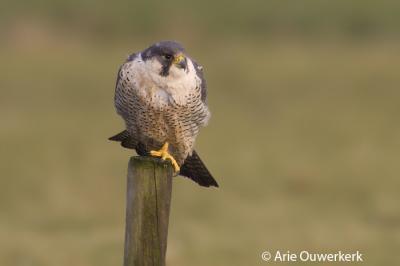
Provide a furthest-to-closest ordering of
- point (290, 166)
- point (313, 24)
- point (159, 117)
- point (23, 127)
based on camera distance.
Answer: point (313, 24) → point (23, 127) → point (290, 166) → point (159, 117)

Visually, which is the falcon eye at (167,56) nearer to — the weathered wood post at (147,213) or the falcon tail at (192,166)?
the falcon tail at (192,166)

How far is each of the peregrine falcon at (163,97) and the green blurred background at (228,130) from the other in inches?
73.3

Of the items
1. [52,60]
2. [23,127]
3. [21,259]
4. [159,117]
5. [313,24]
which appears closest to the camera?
[159,117]

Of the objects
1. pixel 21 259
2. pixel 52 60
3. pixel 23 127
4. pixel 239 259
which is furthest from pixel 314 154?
pixel 52 60

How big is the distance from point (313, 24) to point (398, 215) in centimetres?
1584

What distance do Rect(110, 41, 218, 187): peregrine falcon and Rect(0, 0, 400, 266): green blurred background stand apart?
6.11ft

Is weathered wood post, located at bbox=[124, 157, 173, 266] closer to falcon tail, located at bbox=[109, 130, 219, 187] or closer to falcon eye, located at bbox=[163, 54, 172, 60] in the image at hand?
falcon eye, located at bbox=[163, 54, 172, 60]

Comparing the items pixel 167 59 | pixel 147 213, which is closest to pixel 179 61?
pixel 167 59

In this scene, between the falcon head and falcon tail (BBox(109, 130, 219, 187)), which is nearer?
the falcon head

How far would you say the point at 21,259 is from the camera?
789cm

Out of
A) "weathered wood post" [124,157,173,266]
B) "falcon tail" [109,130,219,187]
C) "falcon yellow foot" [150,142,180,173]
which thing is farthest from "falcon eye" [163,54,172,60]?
"weathered wood post" [124,157,173,266]

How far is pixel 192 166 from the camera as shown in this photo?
6.48m

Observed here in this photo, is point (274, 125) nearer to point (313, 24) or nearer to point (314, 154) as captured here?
point (314, 154)

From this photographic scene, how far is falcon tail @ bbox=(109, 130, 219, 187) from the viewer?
6332mm
